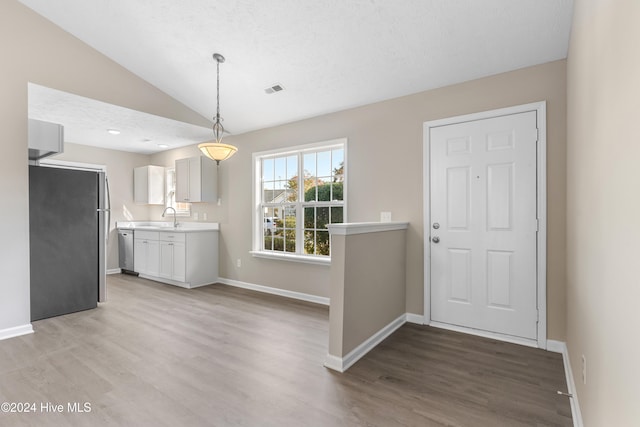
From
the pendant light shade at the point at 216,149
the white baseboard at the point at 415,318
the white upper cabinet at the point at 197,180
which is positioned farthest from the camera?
the white upper cabinet at the point at 197,180

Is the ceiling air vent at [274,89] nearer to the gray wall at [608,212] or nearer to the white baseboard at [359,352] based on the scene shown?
the gray wall at [608,212]

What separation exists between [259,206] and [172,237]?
5.12ft

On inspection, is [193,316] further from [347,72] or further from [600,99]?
[600,99]

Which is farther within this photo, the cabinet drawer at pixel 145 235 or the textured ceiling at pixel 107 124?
the cabinet drawer at pixel 145 235

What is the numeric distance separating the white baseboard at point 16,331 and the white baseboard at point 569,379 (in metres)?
Answer: 4.38

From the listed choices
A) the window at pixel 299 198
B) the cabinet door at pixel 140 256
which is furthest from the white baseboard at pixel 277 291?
the cabinet door at pixel 140 256

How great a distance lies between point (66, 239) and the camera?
144 inches

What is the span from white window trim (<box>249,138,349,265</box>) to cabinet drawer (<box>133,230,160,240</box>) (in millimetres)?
1862

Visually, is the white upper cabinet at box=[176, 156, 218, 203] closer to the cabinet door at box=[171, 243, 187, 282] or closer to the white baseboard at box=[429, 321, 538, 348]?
the cabinet door at box=[171, 243, 187, 282]

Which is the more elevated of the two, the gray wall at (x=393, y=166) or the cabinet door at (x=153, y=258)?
the gray wall at (x=393, y=166)

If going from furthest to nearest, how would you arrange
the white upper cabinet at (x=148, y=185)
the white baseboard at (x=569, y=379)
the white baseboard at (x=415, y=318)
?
the white upper cabinet at (x=148, y=185) < the white baseboard at (x=415, y=318) < the white baseboard at (x=569, y=379)

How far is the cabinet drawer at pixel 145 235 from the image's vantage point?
5.41 meters

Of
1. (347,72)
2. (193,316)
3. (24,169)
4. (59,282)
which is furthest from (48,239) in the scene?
(347,72)

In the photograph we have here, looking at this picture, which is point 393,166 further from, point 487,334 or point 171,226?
point 171,226
